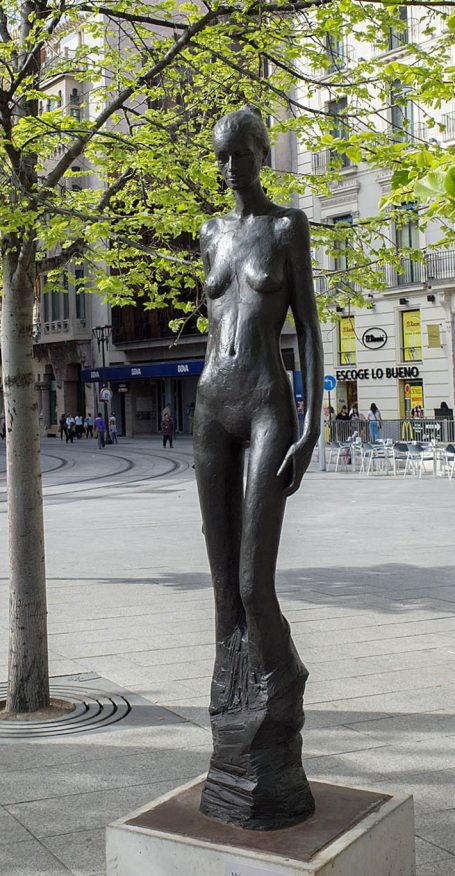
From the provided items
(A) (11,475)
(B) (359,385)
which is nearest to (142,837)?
(A) (11,475)

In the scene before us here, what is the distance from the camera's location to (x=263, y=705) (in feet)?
13.0

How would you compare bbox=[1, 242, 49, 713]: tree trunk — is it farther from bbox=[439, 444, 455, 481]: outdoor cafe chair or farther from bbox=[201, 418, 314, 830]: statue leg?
bbox=[439, 444, 455, 481]: outdoor cafe chair

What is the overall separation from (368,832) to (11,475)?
3827mm

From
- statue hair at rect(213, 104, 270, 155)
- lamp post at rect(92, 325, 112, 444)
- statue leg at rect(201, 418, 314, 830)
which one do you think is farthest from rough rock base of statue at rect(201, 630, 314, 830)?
lamp post at rect(92, 325, 112, 444)

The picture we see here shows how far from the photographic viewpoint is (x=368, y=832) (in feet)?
12.3

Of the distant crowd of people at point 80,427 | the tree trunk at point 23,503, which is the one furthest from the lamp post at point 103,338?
the tree trunk at point 23,503

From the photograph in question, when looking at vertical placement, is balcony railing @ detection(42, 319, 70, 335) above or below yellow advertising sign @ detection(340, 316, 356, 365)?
above

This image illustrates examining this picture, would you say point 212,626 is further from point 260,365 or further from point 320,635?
point 260,365

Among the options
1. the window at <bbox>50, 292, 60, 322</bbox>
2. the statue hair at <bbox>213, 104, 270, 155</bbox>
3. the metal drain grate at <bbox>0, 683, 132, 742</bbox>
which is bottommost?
the metal drain grate at <bbox>0, 683, 132, 742</bbox>

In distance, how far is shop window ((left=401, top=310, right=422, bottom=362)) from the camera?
39531mm

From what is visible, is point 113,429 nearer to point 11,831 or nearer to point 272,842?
point 11,831

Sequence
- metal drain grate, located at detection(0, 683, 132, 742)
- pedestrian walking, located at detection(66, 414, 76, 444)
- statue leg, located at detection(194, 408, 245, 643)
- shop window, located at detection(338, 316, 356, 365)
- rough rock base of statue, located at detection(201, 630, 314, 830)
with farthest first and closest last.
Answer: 1. pedestrian walking, located at detection(66, 414, 76, 444)
2. shop window, located at detection(338, 316, 356, 365)
3. metal drain grate, located at detection(0, 683, 132, 742)
4. statue leg, located at detection(194, 408, 245, 643)
5. rough rock base of statue, located at detection(201, 630, 314, 830)

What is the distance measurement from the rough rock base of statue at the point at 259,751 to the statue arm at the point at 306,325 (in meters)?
0.74

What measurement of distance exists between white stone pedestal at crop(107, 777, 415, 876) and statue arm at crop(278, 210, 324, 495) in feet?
4.01
